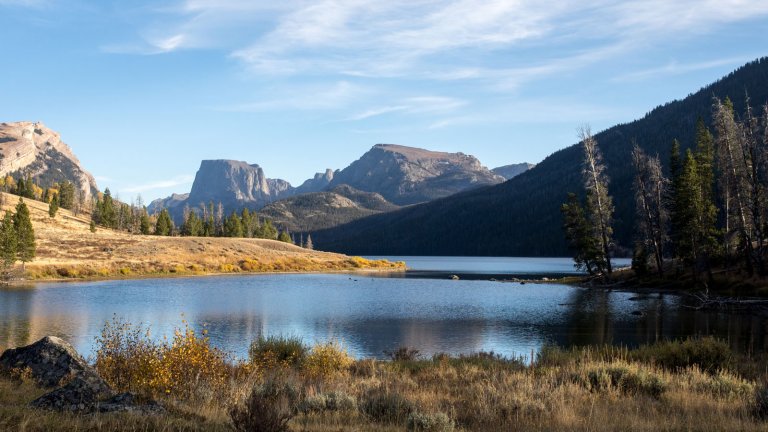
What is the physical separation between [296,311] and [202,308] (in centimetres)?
886

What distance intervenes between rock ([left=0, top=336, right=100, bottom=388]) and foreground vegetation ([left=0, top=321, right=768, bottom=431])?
52 centimetres

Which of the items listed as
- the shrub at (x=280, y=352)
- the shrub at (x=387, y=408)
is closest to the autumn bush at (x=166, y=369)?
the shrub at (x=387, y=408)

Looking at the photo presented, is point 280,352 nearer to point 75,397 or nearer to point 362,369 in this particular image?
point 362,369

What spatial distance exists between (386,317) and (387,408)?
3479 cm

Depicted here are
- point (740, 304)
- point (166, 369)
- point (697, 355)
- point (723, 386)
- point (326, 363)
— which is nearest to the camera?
point (166, 369)

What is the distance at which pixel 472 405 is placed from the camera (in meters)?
11.3

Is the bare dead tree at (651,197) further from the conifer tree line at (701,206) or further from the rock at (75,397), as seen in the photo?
the rock at (75,397)

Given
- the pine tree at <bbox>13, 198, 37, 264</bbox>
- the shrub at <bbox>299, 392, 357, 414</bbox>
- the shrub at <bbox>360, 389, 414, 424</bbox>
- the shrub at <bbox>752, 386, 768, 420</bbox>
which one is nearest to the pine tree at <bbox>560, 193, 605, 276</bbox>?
the shrub at <bbox>752, 386, 768, 420</bbox>

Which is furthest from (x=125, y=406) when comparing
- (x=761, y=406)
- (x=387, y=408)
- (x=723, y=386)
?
(x=723, y=386)

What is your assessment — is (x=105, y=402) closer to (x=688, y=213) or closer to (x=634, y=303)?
(x=634, y=303)

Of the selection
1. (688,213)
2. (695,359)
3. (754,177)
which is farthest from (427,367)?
(688,213)

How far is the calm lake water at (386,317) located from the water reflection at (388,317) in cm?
8

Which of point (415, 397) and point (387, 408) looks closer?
point (387, 408)

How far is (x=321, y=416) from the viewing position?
397 inches
